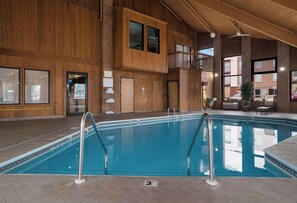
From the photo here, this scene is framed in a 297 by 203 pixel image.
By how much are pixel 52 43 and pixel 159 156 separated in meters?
7.33

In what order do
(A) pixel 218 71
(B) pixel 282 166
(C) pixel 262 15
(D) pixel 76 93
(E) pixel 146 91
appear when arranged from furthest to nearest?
(A) pixel 218 71, (E) pixel 146 91, (D) pixel 76 93, (C) pixel 262 15, (B) pixel 282 166

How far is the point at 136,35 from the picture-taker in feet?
34.0

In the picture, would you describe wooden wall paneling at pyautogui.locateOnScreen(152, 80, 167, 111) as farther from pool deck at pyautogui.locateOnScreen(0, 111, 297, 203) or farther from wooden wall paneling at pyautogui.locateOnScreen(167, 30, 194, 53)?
pool deck at pyautogui.locateOnScreen(0, 111, 297, 203)

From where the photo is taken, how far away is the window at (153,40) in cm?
1085

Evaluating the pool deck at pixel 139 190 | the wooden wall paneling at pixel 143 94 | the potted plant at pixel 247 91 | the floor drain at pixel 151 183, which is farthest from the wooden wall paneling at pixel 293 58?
the floor drain at pixel 151 183

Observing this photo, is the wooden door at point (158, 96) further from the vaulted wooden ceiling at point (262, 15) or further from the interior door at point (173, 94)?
the vaulted wooden ceiling at point (262, 15)

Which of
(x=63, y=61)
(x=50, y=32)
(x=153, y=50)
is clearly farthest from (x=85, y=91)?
(x=153, y=50)

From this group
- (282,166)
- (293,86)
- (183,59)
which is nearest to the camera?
(282,166)

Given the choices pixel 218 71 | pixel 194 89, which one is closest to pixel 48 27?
pixel 194 89

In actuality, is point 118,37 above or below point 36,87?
above

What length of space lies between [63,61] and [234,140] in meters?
7.74

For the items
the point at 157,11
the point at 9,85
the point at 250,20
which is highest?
the point at 157,11

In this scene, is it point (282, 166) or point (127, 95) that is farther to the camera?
point (127, 95)

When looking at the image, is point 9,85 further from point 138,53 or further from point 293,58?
point 293,58
